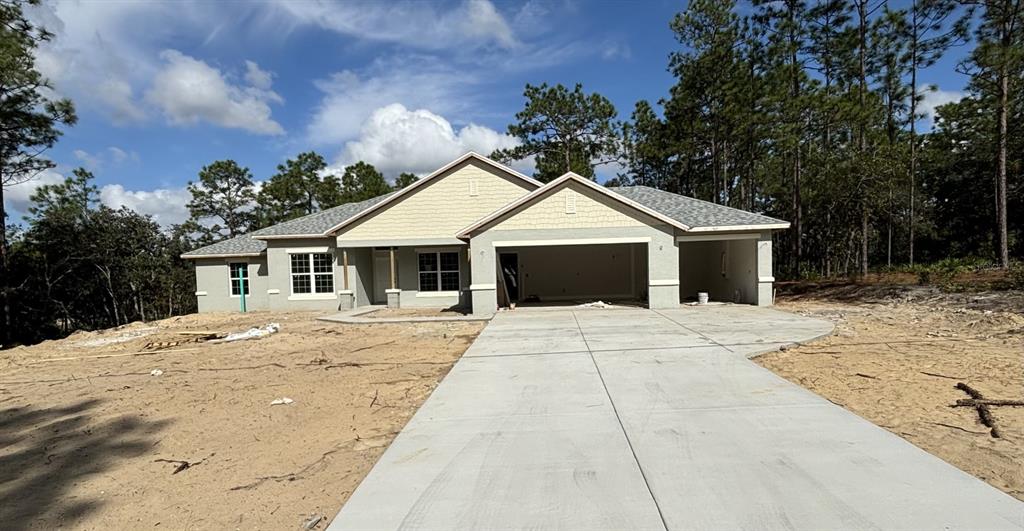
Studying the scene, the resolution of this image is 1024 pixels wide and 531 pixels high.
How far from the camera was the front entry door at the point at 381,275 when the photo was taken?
20891 millimetres

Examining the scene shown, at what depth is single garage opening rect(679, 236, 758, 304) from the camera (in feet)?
55.8

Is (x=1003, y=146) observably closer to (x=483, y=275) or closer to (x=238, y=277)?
(x=483, y=275)

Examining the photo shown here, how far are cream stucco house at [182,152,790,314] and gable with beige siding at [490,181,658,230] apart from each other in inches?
1.3

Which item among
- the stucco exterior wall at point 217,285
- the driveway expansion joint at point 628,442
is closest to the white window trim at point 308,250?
the stucco exterior wall at point 217,285

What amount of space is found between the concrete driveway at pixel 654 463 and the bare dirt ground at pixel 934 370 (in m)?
0.43

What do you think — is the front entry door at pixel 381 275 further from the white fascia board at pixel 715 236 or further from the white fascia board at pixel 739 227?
the white fascia board at pixel 739 227

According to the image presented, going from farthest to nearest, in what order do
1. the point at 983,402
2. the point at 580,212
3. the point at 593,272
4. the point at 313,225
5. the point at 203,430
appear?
the point at 593,272, the point at 313,225, the point at 580,212, the point at 203,430, the point at 983,402

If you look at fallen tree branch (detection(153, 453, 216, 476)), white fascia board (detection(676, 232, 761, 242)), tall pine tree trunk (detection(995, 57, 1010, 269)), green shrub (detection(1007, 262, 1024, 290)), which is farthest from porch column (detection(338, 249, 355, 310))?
tall pine tree trunk (detection(995, 57, 1010, 269))

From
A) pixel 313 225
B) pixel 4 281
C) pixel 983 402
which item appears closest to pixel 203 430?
pixel 983 402

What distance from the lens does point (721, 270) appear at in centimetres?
1961

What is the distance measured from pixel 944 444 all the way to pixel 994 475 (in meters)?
0.68

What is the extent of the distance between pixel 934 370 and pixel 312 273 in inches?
767

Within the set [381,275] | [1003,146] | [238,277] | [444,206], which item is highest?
[1003,146]

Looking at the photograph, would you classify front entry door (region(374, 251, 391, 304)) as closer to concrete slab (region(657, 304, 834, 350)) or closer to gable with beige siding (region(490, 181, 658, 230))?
gable with beige siding (region(490, 181, 658, 230))
